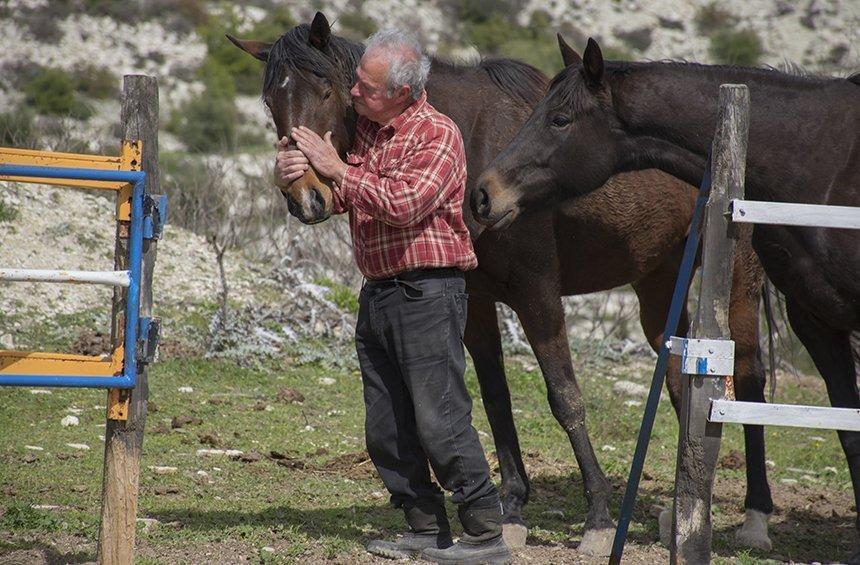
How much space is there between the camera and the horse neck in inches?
161

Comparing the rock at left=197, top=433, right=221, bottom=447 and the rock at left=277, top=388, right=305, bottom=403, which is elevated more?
the rock at left=277, top=388, right=305, bottom=403

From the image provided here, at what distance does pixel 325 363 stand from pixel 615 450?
8.82ft

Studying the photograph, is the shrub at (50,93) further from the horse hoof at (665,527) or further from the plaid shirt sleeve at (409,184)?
the plaid shirt sleeve at (409,184)

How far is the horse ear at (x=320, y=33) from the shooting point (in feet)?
14.3

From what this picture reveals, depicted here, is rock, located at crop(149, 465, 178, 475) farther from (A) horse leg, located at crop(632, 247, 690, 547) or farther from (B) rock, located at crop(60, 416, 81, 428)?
(A) horse leg, located at crop(632, 247, 690, 547)

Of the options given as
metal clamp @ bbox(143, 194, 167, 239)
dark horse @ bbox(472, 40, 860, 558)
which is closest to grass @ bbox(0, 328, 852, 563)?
metal clamp @ bbox(143, 194, 167, 239)

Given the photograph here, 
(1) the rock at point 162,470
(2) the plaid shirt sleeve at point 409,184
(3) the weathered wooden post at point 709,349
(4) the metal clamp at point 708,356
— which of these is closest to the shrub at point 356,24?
(1) the rock at point 162,470

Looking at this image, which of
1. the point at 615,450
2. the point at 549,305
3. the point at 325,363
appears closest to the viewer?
the point at 549,305

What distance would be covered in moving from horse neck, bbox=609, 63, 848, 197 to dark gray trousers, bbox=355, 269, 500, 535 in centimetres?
100

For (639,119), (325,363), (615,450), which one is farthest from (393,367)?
(325,363)

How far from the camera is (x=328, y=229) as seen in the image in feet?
36.6

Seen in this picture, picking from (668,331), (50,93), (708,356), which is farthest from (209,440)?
(50,93)

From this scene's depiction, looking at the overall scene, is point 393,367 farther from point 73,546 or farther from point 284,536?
point 73,546

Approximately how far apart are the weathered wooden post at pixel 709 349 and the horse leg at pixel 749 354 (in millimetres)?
1911
